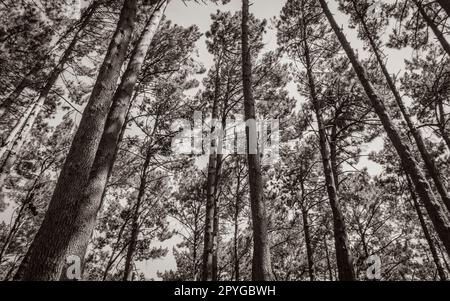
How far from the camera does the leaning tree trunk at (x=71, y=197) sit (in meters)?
2.53

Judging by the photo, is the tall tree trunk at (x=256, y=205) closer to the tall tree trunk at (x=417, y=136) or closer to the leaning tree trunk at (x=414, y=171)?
the leaning tree trunk at (x=414, y=171)

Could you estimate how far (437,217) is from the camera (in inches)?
179

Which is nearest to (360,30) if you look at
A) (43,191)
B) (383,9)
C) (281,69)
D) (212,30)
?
(383,9)

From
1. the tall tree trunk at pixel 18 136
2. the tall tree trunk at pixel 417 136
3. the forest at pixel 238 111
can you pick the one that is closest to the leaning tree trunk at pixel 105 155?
the forest at pixel 238 111

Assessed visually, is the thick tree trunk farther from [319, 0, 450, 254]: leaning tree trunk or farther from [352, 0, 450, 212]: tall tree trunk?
[352, 0, 450, 212]: tall tree trunk

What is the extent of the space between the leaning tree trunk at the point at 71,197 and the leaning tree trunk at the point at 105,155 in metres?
0.05

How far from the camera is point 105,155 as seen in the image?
3.50 metres

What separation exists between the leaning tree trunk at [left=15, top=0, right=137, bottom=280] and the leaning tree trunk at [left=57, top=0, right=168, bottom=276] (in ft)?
0.17

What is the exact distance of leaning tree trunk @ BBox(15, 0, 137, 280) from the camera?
2.53 meters

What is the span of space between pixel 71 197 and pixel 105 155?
775 mm

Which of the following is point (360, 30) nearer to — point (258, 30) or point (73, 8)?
point (258, 30)

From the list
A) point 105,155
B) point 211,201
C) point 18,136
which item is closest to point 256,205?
point 105,155

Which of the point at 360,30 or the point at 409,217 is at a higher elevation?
the point at 360,30
